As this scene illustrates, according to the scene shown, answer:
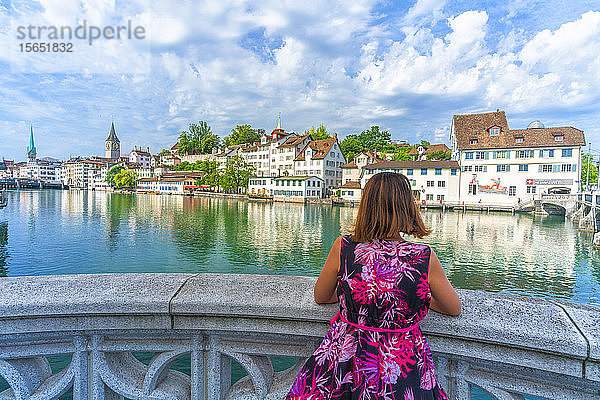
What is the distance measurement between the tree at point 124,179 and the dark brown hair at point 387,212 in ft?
411

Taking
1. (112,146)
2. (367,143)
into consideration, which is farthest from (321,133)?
(112,146)

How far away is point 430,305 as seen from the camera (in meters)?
1.58

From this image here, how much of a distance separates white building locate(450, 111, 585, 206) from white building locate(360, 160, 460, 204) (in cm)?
132

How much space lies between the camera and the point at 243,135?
346ft

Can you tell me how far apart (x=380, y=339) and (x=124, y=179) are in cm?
12581

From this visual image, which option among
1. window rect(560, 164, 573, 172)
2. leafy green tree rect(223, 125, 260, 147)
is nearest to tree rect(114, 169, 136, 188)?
leafy green tree rect(223, 125, 260, 147)

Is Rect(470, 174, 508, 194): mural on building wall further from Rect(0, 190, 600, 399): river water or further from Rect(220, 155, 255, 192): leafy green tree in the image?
Rect(220, 155, 255, 192): leafy green tree

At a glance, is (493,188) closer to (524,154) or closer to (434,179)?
(524,154)

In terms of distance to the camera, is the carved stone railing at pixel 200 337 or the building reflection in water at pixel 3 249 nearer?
the carved stone railing at pixel 200 337

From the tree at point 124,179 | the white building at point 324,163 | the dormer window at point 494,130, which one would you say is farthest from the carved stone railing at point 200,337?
the tree at point 124,179

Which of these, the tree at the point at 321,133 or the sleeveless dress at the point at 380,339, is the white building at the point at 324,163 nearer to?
the tree at the point at 321,133

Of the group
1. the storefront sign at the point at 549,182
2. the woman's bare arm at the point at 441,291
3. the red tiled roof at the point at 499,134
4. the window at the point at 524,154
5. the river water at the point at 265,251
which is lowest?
the river water at the point at 265,251

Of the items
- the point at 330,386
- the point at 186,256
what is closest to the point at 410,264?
the point at 330,386

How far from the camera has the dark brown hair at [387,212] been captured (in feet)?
5.11
